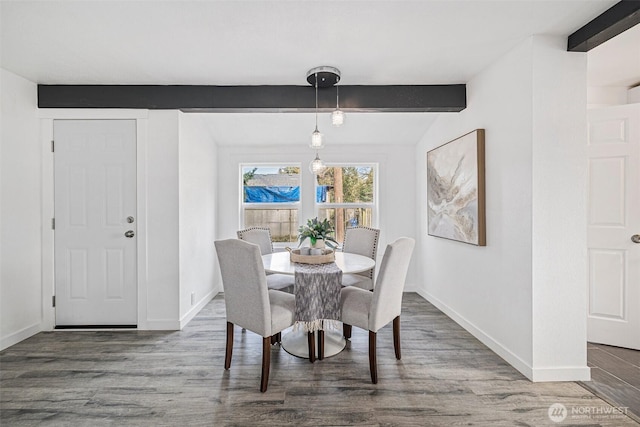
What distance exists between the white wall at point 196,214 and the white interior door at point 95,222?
0.45m

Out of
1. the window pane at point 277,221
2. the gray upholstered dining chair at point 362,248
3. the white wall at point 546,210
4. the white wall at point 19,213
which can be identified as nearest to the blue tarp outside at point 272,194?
the window pane at point 277,221

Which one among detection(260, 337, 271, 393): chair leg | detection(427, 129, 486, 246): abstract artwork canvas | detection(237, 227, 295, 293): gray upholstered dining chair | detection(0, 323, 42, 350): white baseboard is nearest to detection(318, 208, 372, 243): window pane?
detection(427, 129, 486, 246): abstract artwork canvas

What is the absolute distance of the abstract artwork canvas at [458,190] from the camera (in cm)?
269

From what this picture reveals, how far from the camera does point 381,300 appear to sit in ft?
7.12

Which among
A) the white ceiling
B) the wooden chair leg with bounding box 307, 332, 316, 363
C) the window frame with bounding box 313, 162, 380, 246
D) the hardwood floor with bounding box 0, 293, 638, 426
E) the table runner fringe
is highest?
the white ceiling

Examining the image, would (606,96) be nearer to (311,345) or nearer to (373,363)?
(373,363)

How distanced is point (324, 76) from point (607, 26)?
1.87 m

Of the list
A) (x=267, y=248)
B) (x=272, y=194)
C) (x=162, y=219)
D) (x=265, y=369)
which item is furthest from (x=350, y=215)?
(x=265, y=369)

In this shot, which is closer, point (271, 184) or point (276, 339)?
point (276, 339)

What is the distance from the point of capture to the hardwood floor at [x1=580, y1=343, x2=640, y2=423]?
1.91 m

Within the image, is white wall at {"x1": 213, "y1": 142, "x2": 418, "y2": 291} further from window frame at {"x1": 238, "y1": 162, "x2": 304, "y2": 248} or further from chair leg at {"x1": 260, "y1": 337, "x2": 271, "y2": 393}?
chair leg at {"x1": 260, "y1": 337, "x2": 271, "y2": 393}

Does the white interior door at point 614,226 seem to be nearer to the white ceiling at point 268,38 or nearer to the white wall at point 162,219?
the white ceiling at point 268,38

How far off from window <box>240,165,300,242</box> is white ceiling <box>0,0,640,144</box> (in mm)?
1671

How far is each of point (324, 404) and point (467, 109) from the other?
111 inches
